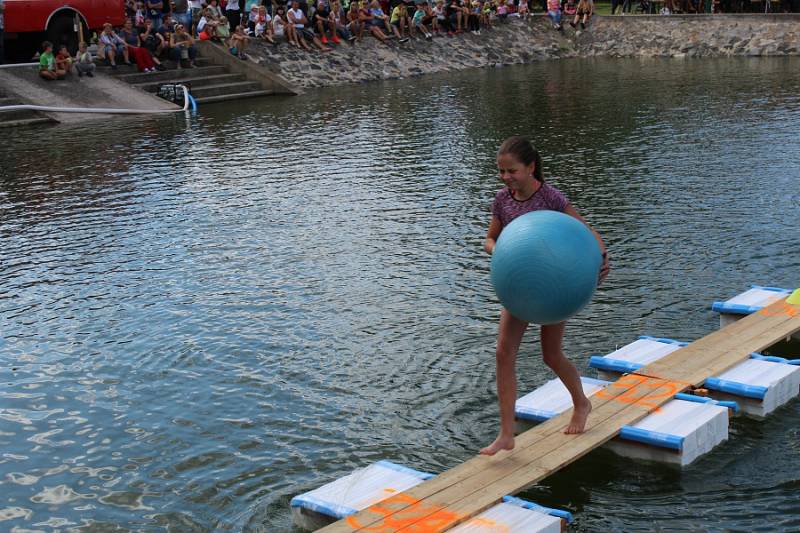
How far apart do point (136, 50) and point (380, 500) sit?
994 inches

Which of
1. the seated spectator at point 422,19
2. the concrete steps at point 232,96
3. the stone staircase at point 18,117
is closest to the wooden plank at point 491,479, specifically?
the stone staircase at point 18,117

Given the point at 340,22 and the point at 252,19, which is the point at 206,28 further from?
the point at 340,22

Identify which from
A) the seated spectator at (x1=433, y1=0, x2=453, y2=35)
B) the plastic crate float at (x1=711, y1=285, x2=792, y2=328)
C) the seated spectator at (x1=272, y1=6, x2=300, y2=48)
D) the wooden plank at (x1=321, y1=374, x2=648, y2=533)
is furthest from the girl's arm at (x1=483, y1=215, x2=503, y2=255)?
the seated spectator at (x1=433, y1=0, x2=453, y2=35)

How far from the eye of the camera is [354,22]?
35.2 meters

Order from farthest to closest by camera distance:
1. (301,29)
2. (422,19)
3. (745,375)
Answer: (422,19), (301,29), (745,375)

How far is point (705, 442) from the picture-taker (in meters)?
7.20

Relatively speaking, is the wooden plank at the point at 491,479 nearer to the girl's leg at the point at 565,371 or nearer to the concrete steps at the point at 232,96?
the girl's leg at the point at 565,371

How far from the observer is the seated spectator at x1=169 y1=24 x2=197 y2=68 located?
99.9 feet

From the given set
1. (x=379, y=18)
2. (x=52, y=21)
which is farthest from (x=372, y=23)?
(x=52, y=21)

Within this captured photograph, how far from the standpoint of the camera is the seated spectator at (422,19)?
121 feet

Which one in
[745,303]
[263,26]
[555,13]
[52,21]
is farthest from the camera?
[555,13]

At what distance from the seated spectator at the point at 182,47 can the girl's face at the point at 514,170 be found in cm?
2536

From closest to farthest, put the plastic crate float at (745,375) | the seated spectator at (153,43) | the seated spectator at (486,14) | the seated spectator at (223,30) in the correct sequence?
the plastic crate float at (745,375) → the seated spectator at (153,43) → the seated spectator at (223,30) → the seated spectator at (486,14)

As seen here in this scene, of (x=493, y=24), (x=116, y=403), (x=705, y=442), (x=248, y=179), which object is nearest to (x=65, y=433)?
(x=116, y=403)
